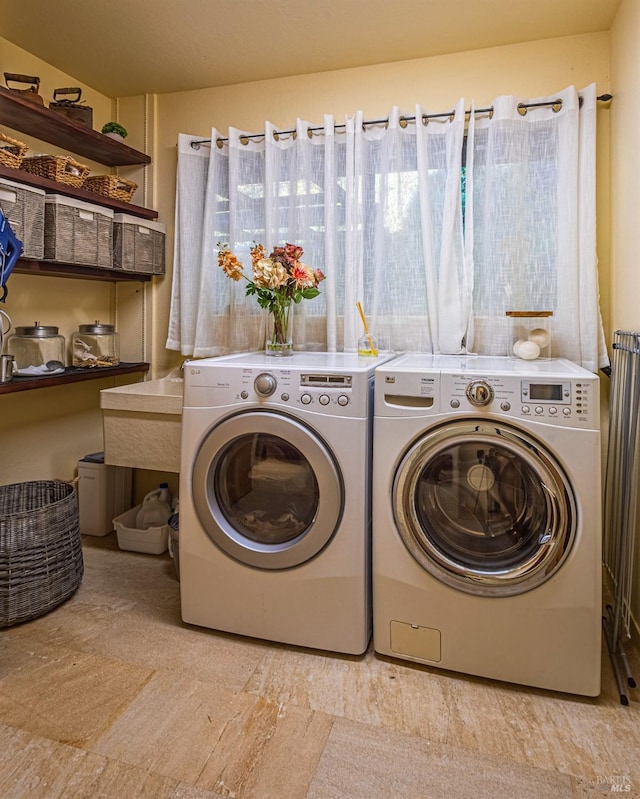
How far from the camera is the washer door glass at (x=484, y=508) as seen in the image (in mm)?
1586

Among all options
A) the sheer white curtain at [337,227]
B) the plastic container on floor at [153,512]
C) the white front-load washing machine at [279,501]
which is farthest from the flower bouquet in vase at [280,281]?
the plastic container on floor at [153,512]

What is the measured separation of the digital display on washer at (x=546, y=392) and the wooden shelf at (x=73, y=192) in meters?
2.08

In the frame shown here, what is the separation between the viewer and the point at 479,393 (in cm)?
163

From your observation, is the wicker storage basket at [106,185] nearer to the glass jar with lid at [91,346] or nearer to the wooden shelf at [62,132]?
the wooden shelf at [62,132]

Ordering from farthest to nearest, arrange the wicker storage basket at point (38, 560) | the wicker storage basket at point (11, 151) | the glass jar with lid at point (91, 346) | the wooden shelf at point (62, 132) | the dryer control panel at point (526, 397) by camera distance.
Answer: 1. the glass jar with lid at point (91, 346)
2. the wooden shelf at point (62, 132)
3. the wicker storage basket at point (11, 151)
4. the wicker storage basket at point (38, 560)
5. the dryer control panel at point (526, 397)

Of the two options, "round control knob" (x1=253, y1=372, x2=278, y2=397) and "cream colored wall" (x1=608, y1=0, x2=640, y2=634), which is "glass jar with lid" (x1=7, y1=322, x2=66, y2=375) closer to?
"round control knob" (x1=253, y1=372, x2=278, y2=397)

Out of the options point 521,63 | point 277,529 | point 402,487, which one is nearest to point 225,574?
point 277,529

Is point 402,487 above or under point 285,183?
under

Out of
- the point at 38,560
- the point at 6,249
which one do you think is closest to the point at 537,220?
the point at 6,249

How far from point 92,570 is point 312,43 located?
2.61m

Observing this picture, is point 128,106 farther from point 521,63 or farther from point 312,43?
point 521,63

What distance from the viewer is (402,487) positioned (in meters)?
1.71

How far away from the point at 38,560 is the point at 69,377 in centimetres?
82

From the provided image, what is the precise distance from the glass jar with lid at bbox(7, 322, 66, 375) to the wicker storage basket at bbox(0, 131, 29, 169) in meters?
0.69
